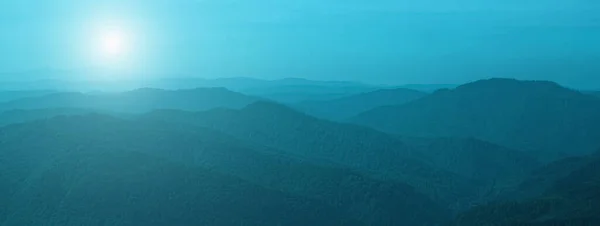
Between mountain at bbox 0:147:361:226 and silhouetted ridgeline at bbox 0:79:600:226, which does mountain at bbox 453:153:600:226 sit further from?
mountain at bbox 0:147:361:226

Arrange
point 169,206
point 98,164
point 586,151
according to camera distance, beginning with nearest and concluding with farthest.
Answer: point 169,206 < point 98,164 < point 586,151

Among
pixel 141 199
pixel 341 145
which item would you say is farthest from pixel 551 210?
pixel 341 145

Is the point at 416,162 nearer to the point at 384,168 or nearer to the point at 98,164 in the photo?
the point at 384,168

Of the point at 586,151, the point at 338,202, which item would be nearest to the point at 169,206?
the point at 338,202

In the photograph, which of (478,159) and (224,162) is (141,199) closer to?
(224,162)

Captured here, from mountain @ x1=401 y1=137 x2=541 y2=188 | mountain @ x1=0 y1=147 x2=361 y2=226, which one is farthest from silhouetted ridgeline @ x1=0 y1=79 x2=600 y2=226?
mountain @ x1=401 y1=137 x2=541 y2=188

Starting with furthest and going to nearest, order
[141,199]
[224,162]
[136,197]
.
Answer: [224,162] → [136,197] → [141,199]
